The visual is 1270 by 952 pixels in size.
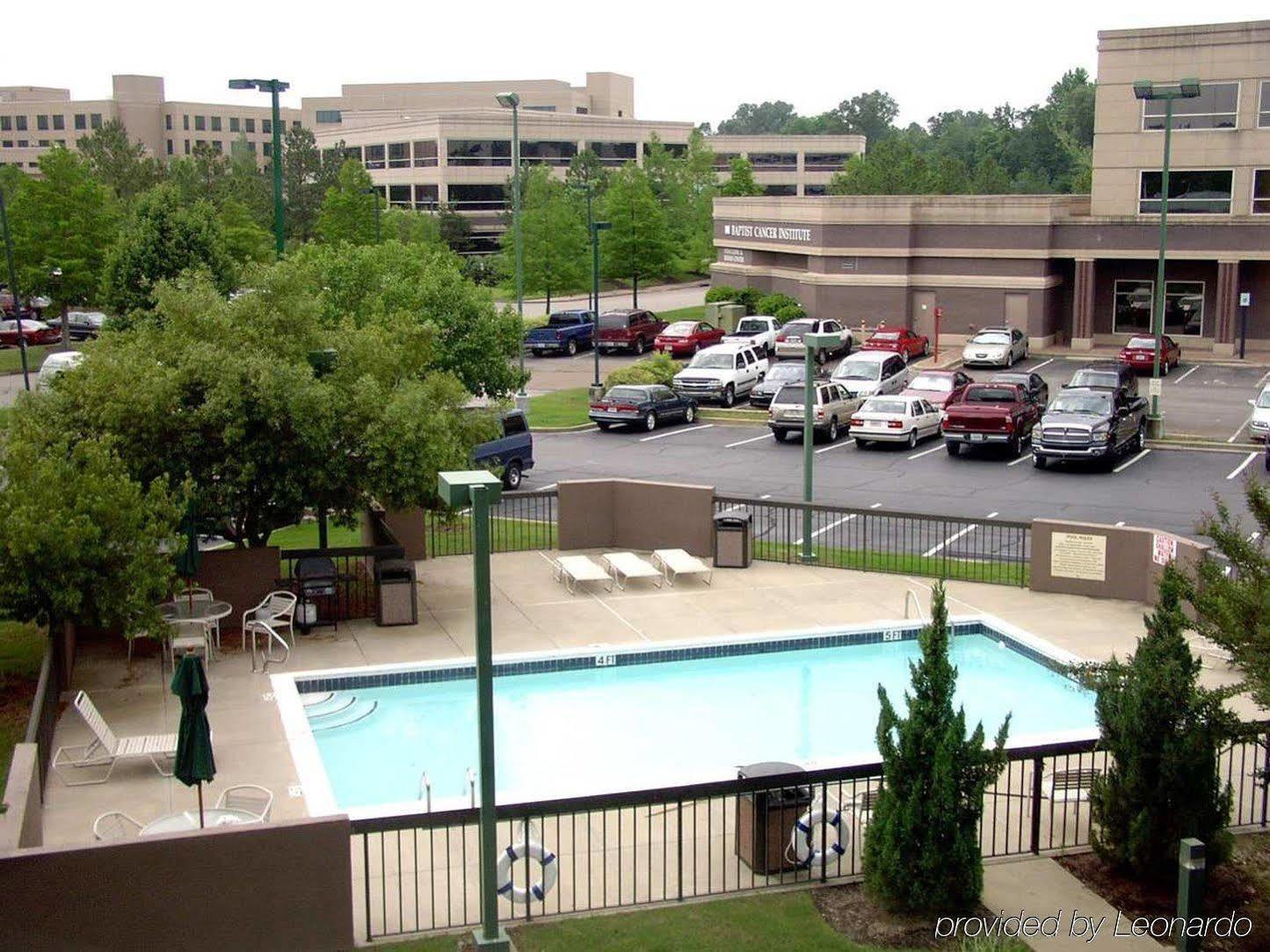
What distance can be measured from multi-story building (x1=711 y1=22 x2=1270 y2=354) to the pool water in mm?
35530

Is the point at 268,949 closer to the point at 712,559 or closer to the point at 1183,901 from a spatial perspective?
the point at 1183,901

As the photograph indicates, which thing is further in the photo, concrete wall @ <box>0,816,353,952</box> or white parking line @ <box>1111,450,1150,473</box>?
white parking line @ <box>1111,450,1150,473</box>

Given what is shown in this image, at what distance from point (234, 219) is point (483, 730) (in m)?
60.7

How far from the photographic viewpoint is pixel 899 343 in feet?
164

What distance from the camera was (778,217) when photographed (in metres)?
59.8

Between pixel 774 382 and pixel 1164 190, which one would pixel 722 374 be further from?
pixel 1164 190

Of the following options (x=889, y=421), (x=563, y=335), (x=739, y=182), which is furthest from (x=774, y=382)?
(x=739, y=182)

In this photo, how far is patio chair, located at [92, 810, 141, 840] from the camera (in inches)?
492

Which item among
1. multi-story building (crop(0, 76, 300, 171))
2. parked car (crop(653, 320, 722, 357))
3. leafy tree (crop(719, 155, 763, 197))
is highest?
multi-story building (crop(0, 76, 300, 171))

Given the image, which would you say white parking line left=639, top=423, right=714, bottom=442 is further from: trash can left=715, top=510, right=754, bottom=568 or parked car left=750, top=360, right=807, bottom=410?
trash can left=715, top=510, right=754, bottom=568

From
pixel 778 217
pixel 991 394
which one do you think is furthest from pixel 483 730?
pixel 778 217

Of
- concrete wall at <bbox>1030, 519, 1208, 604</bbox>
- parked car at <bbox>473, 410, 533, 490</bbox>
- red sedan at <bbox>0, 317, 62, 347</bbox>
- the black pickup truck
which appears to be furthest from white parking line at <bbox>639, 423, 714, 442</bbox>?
red sedan at <bbox>0, 317, 62, 347</bbox>

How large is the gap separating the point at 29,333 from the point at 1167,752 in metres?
58.9

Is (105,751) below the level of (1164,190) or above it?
below
